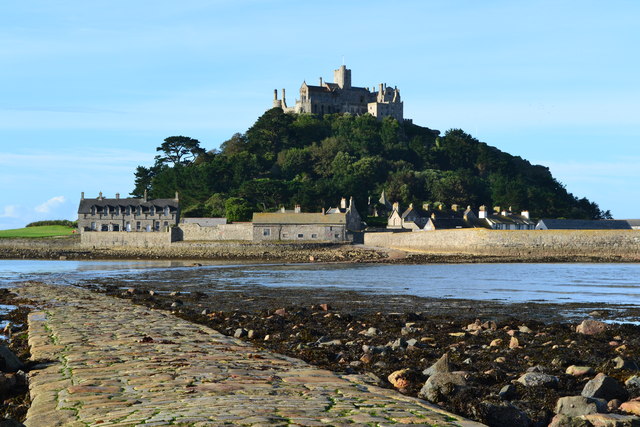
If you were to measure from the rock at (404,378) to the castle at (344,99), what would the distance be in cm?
13148

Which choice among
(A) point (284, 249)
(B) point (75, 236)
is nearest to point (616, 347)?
(A) point (284, 249)

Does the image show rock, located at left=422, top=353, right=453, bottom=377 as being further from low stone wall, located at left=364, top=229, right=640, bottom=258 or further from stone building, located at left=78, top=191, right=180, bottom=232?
stone building, located at left=78, top=191, right=180, bottom=232

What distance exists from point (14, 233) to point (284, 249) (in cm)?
4425

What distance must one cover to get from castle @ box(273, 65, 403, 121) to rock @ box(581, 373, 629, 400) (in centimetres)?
13246

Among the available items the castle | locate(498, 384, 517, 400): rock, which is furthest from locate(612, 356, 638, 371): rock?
the castle

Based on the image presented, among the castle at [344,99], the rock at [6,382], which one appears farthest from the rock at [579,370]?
the castle at [344,99]

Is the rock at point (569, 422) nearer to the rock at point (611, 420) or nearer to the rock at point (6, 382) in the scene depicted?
the rock at point (611, 420)

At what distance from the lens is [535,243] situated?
5234 cm

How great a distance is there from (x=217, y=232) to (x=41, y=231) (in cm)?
3298

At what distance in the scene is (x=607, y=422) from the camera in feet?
20.5

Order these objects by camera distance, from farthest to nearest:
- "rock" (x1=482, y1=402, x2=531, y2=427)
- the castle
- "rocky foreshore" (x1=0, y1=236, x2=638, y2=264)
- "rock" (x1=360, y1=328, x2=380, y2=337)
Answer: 1. the castle
2. "rocky foreshore" (x1=0, y1=236, x2=638, y2=264)
3. "rock" (x1=360, y1=328, x2=380, y2=337)
4. "rock" (x1=482, y1=402, x2=531, y2=427)

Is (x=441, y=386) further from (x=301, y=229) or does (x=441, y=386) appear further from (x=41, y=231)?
(x=41, y=231)

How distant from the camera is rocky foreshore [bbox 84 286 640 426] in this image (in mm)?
7316

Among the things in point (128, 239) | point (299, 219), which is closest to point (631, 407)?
point (299, 219)
